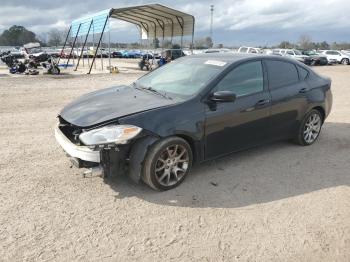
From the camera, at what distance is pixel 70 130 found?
4.47 meters

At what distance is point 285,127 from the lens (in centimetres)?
550

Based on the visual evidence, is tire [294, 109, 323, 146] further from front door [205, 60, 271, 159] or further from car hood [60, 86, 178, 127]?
car hood [60, 86, 178, 127]

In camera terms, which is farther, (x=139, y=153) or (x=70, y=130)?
(x=70, y=130)

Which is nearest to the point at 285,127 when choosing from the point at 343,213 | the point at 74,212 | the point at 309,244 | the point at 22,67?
the point at 343,213

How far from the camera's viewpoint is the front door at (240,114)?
178 inches

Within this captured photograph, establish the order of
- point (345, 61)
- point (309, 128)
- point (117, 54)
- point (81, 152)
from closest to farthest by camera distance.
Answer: point (81, 152), point (309, 128), point (345, 61), point (117, 54)

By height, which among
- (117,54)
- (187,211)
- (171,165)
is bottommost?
(187,211)

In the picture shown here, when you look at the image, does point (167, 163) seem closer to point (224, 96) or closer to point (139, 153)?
point (139, 153)

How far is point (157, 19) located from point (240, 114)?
74.6ft

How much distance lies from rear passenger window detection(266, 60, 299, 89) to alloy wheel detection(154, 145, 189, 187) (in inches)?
73.5

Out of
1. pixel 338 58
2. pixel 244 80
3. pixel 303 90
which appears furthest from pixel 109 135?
pixel 338 58

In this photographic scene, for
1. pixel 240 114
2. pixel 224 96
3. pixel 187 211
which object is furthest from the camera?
pixel 240 114

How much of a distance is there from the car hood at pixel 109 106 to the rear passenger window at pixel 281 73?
69.9 inches

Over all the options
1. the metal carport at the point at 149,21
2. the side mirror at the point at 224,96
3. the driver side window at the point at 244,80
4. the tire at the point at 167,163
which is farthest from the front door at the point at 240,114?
the metal carport at the point at 149,21
